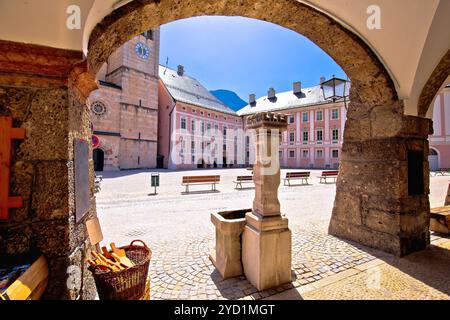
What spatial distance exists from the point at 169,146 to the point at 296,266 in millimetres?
24879

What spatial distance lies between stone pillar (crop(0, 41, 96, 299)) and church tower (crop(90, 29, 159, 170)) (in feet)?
70.7

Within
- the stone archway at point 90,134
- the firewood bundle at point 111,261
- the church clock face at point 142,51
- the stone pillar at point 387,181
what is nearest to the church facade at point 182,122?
the church clock face at point 142,51

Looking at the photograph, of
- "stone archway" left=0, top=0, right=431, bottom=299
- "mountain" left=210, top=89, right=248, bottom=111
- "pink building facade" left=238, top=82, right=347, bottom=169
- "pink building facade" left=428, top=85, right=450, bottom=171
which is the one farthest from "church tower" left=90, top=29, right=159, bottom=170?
"mountain" left=210, top=89, right=248, bottom=111

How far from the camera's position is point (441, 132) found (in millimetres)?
23859

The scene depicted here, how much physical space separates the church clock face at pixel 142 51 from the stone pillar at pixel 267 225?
26.3 m

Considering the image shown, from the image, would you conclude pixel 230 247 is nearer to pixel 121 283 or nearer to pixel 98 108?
pixel 121 283

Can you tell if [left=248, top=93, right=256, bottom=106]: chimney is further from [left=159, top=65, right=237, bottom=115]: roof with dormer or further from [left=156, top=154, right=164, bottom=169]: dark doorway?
[left=156, top=154, right=164, bottom=169]: dark doorway

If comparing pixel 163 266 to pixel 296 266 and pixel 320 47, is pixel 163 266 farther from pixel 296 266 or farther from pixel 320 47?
pixel 320 47

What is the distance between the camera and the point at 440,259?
313 centimetres

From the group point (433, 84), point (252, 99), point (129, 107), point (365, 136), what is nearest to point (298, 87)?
point (252, 99)

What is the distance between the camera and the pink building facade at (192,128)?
26.1 meters

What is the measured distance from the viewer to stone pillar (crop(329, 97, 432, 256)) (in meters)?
3.38

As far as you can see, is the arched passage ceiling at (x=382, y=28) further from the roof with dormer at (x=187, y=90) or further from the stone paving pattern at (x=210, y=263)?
the roof with dormer at (x=187, y=90)

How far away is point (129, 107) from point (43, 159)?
23780 millimetres
